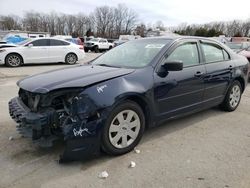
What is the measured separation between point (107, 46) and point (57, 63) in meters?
17.8

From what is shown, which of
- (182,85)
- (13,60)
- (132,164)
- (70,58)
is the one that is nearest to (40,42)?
(13,60)

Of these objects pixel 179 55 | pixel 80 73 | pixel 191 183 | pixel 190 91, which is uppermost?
pixel 179 55

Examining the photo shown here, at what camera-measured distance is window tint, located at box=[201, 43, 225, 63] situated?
4511 mm

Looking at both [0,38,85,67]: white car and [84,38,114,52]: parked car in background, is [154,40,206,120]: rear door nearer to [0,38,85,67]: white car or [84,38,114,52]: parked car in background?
[0,38,85,67]: white car

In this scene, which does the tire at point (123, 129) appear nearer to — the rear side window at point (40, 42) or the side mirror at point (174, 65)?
the side mirror at point (174, 65)

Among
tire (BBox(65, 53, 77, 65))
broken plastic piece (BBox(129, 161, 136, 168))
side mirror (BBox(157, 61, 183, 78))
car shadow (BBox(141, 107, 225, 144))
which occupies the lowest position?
broken plastic piece (BBox(129, 161, 136, 168))

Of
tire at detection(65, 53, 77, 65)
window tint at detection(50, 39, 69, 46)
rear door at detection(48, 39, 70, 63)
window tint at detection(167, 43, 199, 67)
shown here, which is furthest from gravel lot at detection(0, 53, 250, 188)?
tire at detection(65, 53, 77, 65)

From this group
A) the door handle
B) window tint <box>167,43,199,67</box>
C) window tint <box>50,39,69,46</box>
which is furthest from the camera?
window tint <box>50,39,69,46</box>

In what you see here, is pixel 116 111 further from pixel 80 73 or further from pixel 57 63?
pixel 57 63

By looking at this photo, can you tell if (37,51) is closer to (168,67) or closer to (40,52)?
(40,52)

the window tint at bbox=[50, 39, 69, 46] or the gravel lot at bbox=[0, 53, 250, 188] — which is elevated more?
the window tint at bbox=[50, 39, 69, 46]

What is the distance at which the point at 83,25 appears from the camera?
8494 centimetres

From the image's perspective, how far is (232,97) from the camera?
5.22m

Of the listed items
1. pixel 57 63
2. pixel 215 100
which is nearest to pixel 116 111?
pixel 215 100
